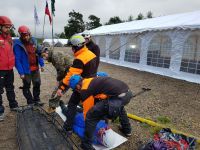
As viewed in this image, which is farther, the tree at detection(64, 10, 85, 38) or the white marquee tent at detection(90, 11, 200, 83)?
the tree at detection(64, 10, 85, 38)

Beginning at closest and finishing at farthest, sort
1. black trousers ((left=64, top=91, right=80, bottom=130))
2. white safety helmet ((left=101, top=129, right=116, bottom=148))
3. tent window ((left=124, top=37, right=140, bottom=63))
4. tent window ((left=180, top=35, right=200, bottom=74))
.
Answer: white safety helmet ((left=101, top=129, right=116, bottom=148)) < black trousers ((left=64, top=91, right=80, bottom=130)) < tent window ((left=180, top=35, right=200, bottom=74)) < tent window ((left=124, top=37, right=140, bottom=63))

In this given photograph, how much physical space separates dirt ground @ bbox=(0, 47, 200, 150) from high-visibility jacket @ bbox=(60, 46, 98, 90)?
152 cm

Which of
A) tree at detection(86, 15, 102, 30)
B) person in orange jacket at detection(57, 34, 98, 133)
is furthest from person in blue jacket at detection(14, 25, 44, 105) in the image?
tree at detection(86, 15, 102, 30)

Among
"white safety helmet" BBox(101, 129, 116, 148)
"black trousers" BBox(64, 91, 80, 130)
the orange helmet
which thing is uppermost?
the orange helmet

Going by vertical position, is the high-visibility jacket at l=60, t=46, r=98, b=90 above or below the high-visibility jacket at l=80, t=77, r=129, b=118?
above

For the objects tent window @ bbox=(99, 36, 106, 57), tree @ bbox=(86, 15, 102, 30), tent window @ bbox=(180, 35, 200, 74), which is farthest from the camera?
tree @ bbox=(86, 15, 102, 30)

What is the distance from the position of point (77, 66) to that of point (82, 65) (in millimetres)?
106

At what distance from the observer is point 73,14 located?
7100 centimetres

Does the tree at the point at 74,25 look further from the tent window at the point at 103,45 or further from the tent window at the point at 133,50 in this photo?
the tent window at the point at 133,50

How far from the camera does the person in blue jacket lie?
516 cm

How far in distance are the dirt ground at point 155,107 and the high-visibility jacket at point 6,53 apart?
1324 mm

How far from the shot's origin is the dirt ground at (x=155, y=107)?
4.42 m

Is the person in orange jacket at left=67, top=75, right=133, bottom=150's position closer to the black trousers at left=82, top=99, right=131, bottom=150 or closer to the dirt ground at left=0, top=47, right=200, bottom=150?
the black trousers at left=82, top=99, right=131, bottom=150

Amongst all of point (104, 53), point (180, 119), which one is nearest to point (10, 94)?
point (180, 119)
